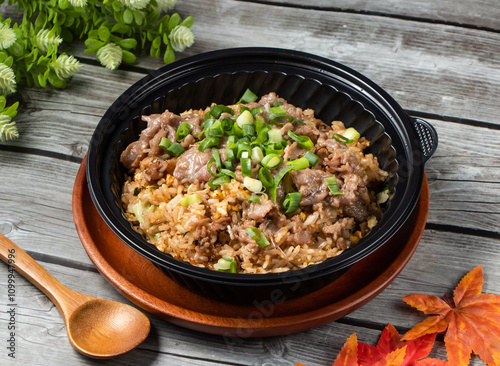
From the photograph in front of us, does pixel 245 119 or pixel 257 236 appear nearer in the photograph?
pixel 257 236

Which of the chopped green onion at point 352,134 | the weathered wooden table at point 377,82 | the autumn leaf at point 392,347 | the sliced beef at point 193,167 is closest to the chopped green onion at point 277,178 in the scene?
the sliced beef at point 193,167

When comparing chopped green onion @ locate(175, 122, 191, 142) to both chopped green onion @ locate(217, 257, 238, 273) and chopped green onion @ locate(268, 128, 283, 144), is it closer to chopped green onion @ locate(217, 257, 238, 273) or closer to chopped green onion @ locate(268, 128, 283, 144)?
chopped green onion @ locate(268, 128, 283, 144)

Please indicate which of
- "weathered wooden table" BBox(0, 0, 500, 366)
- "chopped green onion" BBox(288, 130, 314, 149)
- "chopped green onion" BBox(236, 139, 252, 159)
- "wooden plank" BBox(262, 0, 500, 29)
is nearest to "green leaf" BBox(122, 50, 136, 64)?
"weathered wooden table" BBox(0, 0, 500, 366)

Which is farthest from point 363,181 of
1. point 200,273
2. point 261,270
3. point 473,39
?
point 473,39

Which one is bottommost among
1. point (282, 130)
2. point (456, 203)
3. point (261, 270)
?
point (261, 270)

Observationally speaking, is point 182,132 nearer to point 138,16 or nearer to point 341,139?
point 341,139

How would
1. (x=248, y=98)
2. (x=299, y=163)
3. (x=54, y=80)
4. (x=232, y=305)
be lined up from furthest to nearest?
(x=54, y=80) → (x=248, y=98) → (x=299, y=163) → (x=232, y=305)

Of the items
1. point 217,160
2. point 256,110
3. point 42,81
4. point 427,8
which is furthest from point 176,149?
point 427,8

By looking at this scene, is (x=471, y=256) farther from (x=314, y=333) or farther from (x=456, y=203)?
(x=314, y=333)
